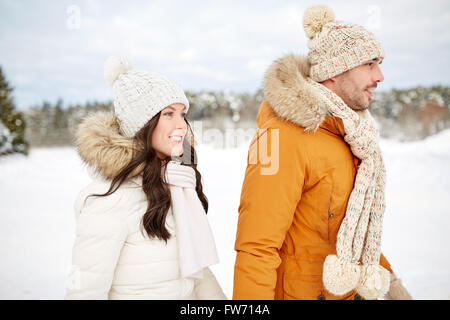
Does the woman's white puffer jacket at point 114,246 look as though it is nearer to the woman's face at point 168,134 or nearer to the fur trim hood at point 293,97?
the woman's face at point 168,134

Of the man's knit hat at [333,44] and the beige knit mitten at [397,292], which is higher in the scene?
the man's knit hat at [333,44]

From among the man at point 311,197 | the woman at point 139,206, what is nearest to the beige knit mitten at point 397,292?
the man at point 311,197

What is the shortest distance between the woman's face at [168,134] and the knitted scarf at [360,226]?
2.51 ft

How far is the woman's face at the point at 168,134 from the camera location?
5.22 feet

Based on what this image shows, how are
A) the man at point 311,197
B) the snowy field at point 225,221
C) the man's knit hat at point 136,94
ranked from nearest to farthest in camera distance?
the man at point 311,197
the man's knit hat at point 136,94
the snowy field at point 225,221

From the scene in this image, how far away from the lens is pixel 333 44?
5.49 feet

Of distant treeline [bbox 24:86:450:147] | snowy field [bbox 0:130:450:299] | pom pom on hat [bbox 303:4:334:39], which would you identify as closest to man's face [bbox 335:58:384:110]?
pom pom on hat [bbox 303:4:334:39]

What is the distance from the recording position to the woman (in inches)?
50.3

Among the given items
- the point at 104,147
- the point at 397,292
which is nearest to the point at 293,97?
the point at 104,147

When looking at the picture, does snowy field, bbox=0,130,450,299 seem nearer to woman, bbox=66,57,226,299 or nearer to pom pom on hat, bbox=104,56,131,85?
woman, bbox=66,57,226,299

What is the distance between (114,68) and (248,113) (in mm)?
20726

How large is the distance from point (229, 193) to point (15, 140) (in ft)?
47.2

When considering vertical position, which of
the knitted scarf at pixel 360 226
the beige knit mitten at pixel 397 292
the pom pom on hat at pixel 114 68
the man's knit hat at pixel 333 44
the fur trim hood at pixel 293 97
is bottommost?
the beige knit mitten at pixel 397 292

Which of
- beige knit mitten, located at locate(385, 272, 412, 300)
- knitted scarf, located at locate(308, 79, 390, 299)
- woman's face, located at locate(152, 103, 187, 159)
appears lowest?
beige knit mitten, located at locate(385, 272, 412, 300)
